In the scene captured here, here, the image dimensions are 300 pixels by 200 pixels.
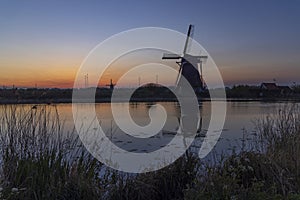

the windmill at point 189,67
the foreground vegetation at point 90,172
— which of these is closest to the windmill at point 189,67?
the windmill at point 189,67

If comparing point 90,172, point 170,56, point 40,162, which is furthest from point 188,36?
point 40,162

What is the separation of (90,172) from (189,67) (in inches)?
1178

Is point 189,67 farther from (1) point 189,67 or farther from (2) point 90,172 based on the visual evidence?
(2) point 90,172

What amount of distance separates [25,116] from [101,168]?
1.40 meters

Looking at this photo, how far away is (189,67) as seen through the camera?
3394cm

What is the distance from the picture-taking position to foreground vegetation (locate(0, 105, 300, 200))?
167 inches

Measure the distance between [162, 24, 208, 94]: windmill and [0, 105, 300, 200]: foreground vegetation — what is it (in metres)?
27.7

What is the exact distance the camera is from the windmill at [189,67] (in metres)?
33.5

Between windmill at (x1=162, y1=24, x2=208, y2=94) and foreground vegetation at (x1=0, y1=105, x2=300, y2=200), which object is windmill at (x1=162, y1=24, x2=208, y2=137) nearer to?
windmill at (x1=162, y1=24, x2=208, y2=94)

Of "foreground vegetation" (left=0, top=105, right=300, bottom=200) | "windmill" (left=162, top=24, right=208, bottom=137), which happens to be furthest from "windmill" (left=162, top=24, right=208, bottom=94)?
"foreground vegetation" (left=0, top=105, right=300, bottom=200)

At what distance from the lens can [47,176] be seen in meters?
4.43

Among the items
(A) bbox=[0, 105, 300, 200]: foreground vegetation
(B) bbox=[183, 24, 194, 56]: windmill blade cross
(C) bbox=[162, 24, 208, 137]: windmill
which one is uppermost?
(B) bbox=[183, 24, 194, 56]: windmill blade cross

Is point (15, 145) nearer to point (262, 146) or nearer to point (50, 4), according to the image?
point (262, 146)

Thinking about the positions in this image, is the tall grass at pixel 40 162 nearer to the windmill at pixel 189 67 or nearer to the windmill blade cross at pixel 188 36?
the windmill at pixel 189 67
